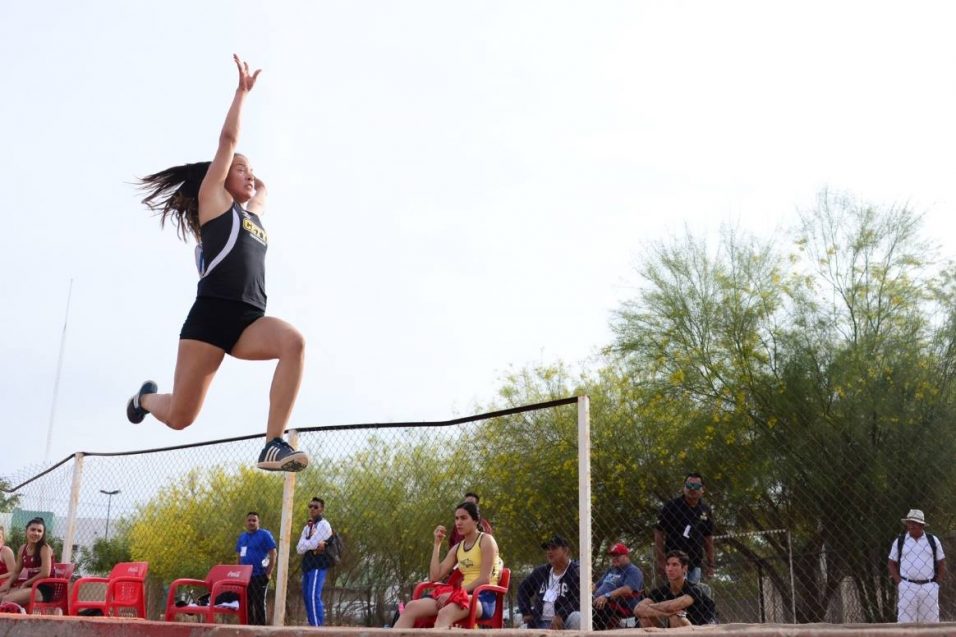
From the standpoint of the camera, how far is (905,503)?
13.2 meters

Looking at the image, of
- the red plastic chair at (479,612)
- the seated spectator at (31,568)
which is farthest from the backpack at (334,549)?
the red plastic chair at (479,612)

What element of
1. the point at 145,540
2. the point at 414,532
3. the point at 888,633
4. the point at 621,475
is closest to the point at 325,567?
the point at 414,532

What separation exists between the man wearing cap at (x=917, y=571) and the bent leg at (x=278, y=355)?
6.73 meters

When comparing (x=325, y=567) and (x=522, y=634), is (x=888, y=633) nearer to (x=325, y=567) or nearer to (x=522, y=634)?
(x=522, y=634)

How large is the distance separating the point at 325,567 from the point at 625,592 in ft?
9.48

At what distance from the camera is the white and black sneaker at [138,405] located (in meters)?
5.23

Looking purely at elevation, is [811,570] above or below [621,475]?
below

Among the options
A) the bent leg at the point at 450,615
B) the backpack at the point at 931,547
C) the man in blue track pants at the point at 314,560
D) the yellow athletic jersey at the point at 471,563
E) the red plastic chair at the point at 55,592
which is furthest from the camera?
the backpack at the point at 931,547

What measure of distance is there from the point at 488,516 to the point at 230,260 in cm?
1094

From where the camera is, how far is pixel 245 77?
4492mm

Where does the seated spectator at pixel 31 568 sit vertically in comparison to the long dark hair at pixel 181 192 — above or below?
below

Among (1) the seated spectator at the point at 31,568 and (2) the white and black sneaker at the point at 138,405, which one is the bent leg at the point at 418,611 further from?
Answer: (1) the seated spectator at the point at 31,568

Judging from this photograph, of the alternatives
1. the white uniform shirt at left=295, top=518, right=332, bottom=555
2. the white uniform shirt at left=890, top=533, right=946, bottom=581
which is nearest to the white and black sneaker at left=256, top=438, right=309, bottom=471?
the white uniform shirt at left=295, top=518, right=332, bottom=555

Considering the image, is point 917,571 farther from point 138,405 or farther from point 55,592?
point 55,592
